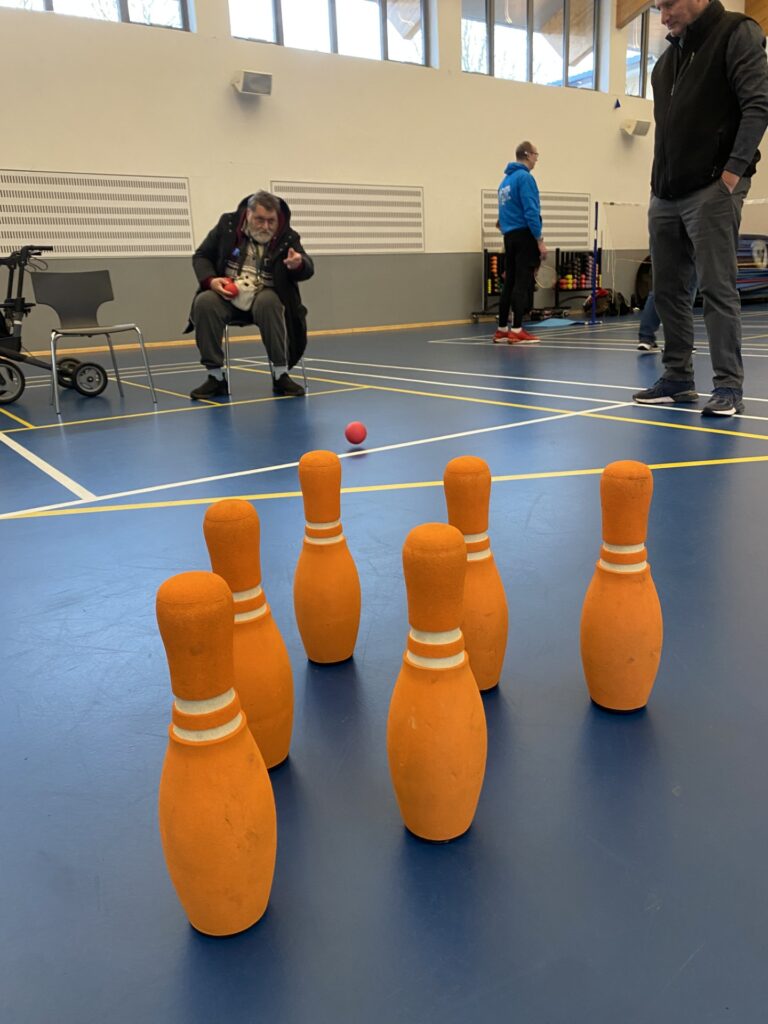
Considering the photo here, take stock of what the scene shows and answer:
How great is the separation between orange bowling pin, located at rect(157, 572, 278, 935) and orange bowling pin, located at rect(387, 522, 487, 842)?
204mm

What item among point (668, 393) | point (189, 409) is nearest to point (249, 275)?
point (189, 409)

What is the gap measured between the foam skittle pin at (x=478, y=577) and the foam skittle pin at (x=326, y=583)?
239 millimetres

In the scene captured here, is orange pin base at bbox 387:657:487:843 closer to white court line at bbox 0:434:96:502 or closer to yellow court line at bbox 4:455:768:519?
yellow court line at bbox 4:455:768:519

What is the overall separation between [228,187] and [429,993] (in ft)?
32.3

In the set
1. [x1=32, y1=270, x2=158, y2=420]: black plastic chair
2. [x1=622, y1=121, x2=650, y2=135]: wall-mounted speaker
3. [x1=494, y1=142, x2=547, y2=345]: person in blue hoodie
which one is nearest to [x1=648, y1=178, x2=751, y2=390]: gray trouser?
[x1=32, y1=270, x2=158, y2=420]: black plastic chair

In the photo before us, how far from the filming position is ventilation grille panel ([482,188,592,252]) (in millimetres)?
11328

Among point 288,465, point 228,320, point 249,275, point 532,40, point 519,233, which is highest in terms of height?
point 532,40

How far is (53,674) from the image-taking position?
4.67ft

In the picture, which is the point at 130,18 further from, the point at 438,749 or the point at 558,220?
the point at 438,749

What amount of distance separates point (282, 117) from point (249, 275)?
5879mm

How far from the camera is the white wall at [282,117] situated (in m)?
8.12

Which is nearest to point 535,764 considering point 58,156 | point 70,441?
point 70,441

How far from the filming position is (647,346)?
642 centimetres

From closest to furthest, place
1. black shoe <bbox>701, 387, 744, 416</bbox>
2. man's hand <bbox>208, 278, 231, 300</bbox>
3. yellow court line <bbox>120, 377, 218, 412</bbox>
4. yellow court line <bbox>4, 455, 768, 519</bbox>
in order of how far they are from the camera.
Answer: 1. yellow court line <bbox>4, 455, 768, 519</bbox>
2. black shoe <bbox>701, 387, 744, 416</bbox>
3. man's hand <bbox>208, 278, 231, 300</bbox>
4. yellow court line <bbox>120, 377, 218, 412</bbox>
